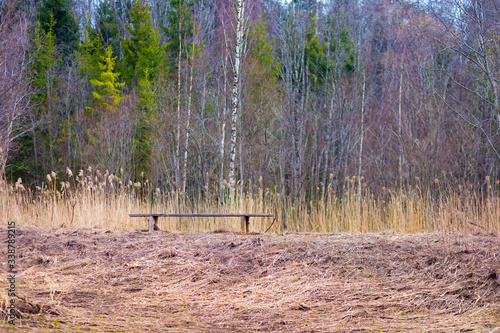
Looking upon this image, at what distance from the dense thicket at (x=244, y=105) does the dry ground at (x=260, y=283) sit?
3493 mm

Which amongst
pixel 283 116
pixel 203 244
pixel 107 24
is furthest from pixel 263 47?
pixel 203 244

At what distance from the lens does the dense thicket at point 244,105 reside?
10.6 meters

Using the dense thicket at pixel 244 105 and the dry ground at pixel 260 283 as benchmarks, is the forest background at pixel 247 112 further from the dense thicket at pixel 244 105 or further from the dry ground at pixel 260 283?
the dry ground at pixel 260 283

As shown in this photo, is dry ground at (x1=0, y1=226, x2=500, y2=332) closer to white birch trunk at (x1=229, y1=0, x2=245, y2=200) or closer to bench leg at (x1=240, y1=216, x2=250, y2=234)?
bench leg at (x1=240, y1=216, x2=250, y2=234)

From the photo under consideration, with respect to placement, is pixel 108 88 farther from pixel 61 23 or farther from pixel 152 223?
pixel 152 223

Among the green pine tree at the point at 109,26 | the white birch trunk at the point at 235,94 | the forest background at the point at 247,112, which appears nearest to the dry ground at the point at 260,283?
the forest background at the point at 247,112

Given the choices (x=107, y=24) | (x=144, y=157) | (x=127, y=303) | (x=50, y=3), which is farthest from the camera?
(x=107, y=24)

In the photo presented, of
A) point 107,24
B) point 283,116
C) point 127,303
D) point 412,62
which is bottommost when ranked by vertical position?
point 127,303

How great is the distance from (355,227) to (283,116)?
5.92 m

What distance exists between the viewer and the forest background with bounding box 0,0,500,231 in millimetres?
9227

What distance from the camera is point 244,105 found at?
1284 centimetres

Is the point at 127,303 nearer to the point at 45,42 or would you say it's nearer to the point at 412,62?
Answer: the point at 412,62

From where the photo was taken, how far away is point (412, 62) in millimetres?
13344

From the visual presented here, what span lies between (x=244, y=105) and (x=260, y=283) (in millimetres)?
9272
